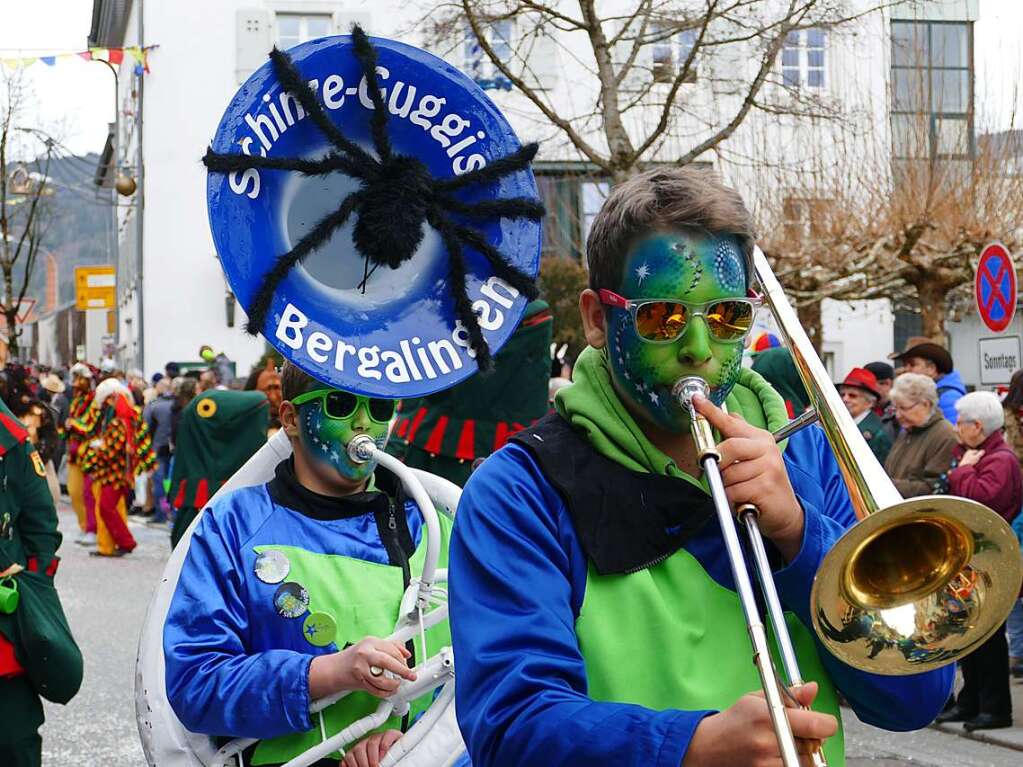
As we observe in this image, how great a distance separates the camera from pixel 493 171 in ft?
10.6

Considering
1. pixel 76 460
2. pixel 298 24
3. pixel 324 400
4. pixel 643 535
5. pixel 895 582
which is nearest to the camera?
pixel 895 582

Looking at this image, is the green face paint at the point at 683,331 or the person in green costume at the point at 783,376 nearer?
the green face paint at the point at 683,331

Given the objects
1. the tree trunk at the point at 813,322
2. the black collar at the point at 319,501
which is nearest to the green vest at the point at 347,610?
the black collar at the point at 319,501

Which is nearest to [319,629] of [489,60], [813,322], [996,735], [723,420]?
[723,420]

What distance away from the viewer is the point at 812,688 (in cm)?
165

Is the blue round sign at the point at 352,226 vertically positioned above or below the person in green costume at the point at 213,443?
above

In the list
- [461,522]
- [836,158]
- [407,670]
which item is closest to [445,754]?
[407,670]

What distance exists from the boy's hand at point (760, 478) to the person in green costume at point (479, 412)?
Answer: 403 cm

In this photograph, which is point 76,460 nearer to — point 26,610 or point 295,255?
point 26,610

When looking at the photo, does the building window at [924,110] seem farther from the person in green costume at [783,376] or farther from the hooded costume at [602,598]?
the hooded costume at [602,598]

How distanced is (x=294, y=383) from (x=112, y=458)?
11926 millimetres

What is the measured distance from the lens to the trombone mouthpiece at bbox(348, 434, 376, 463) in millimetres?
3465

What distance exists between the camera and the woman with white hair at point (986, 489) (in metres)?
7.22

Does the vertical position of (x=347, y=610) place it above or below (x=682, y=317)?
below
